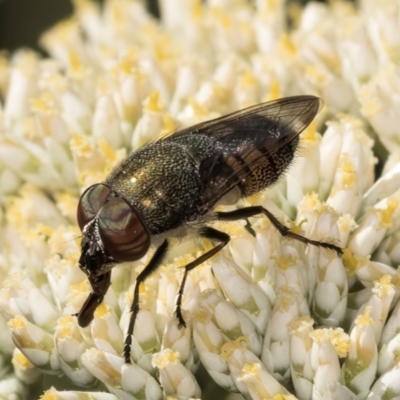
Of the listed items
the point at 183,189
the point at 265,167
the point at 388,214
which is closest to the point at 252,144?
the point at 265,167

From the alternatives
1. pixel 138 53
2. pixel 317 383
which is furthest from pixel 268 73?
pixel 317 383

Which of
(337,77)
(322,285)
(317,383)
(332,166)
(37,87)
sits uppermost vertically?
(37,87)

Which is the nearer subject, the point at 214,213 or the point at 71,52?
the point at 214,213

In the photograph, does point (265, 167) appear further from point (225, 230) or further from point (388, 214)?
point (388, 214)

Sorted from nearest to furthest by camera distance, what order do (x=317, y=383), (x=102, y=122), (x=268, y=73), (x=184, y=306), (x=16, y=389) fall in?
(x=317, y=383) → (x=184, y=306) → (x=16, y=389) → (x=102, y=122) → (x=268, y=73)

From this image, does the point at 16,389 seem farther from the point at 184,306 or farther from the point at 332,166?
the point at 332,166

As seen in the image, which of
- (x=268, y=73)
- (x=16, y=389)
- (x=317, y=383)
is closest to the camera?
(x=317, y=383)
